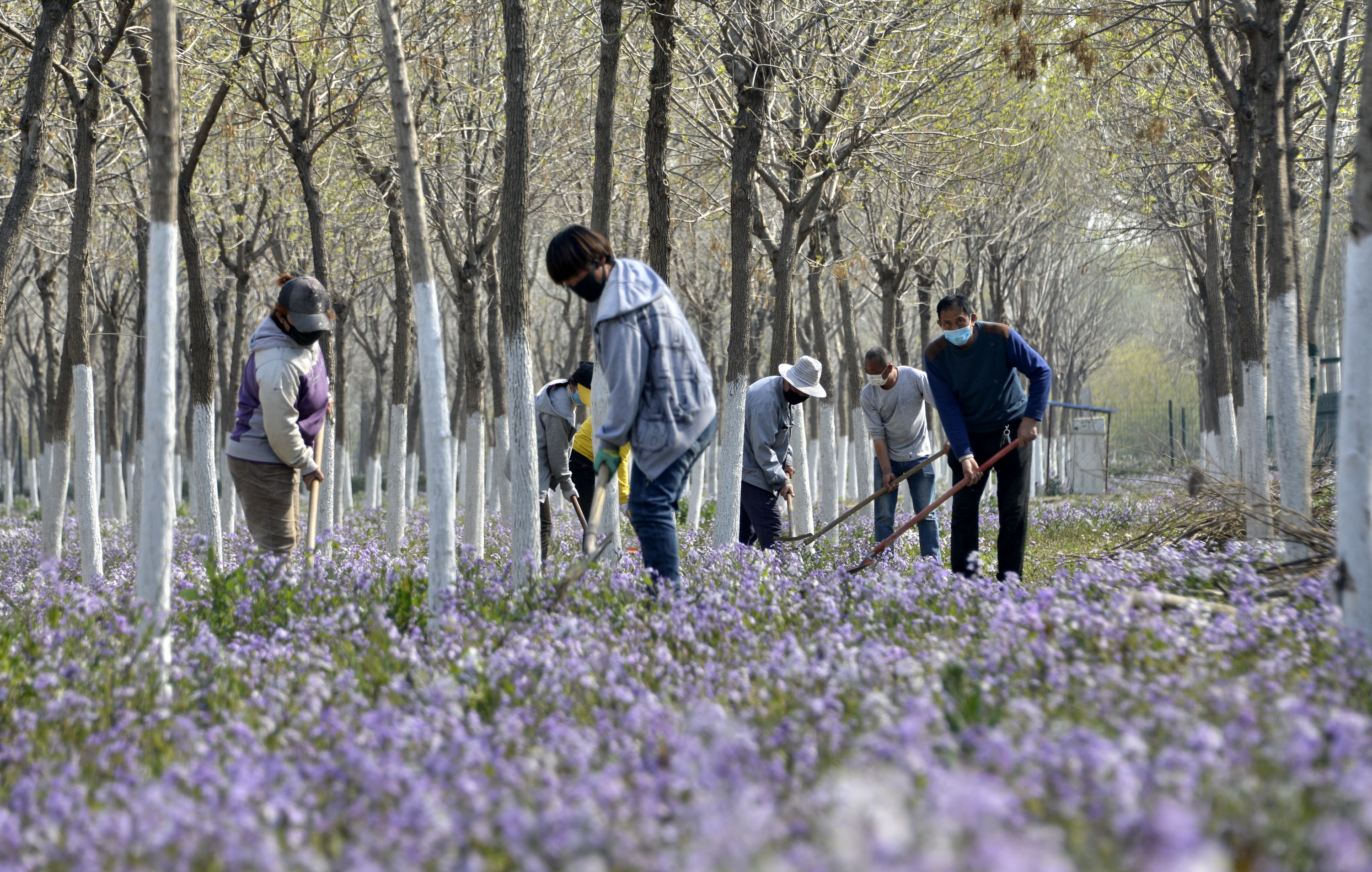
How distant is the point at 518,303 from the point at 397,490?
4.76m

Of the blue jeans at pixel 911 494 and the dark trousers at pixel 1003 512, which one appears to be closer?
the dark trousers at pixel 1003 512

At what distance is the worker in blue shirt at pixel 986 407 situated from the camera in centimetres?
642

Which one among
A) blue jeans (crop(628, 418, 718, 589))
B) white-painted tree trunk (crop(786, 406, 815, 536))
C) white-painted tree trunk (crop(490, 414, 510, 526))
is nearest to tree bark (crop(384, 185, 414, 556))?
white-painted tree trunk (crop(490, 414, 510, 526))

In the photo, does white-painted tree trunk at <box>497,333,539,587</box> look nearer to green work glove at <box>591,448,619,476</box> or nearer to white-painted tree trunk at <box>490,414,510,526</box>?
green work glove at <box>591,448,619,476</box>

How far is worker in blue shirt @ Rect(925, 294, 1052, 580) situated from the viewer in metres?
6.42

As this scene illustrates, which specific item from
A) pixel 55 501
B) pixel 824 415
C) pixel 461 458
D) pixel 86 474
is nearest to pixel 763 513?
pixel 824 415

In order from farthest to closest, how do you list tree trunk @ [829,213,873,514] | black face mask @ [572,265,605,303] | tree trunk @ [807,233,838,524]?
tree trunk @ [829,213,873,514] → tree trunk @ [807,233,838,524] → black face mask @ [572,265,605,303]

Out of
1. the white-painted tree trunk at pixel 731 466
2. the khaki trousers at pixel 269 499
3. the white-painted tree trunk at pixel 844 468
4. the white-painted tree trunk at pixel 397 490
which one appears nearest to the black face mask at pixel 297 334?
the khaki trousers at pixel 269 499

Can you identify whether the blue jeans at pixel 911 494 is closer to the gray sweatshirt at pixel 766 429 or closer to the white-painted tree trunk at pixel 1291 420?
the gray sweatshirt at pixel 766 429

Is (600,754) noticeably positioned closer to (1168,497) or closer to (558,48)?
(1168,497)

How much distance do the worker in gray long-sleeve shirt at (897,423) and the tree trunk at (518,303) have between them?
3274 millimetres

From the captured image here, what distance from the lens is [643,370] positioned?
4.73 m

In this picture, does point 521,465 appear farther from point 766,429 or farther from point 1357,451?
point 1357,451

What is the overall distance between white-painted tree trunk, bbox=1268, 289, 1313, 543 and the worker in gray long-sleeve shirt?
2.71 metres
